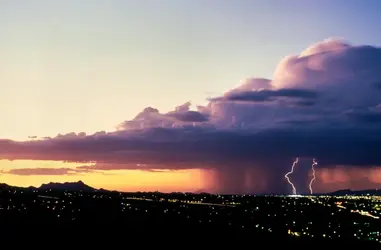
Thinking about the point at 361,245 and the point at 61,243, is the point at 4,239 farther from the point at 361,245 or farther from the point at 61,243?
the point at 361,245

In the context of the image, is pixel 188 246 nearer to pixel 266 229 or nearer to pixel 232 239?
pixel 232 239

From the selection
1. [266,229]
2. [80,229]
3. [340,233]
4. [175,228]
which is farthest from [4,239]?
[340,233]

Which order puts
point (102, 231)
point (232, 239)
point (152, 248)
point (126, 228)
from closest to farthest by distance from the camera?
point (152, 248) → point (232, 239) → point (102, 231) → point (126, 228)

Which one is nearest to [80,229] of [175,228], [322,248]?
[175,228]

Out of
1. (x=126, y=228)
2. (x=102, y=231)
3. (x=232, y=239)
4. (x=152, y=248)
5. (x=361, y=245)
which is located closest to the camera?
(x=152, y=248)

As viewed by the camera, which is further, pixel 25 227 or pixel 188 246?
pixel 25 227

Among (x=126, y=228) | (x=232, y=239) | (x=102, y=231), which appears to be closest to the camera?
(x=232, y=239)

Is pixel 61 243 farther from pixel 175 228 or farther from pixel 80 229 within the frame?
pixel 175 228

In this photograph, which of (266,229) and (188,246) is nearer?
(188,246)

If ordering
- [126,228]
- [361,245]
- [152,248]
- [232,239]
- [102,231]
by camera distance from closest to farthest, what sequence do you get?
[152,248]
[361,245]
[232,239]
[102,231]
[126,228]
